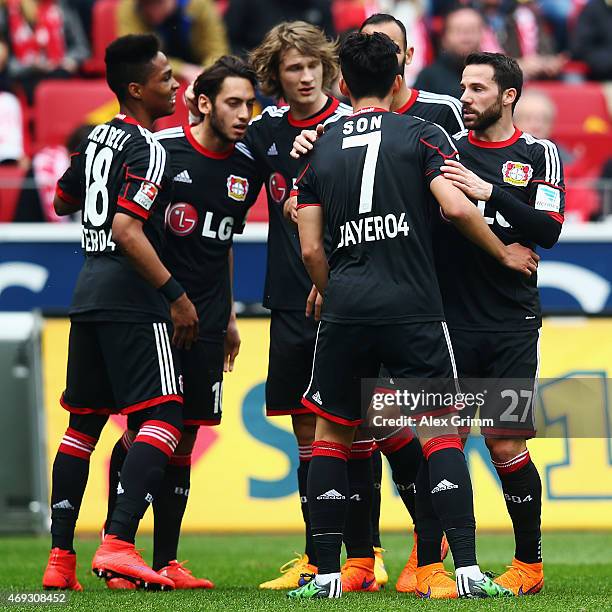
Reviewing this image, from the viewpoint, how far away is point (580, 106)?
12984 mm

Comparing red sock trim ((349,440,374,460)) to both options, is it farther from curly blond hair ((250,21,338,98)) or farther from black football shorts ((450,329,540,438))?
curly blond hair ((250,21,338,98))

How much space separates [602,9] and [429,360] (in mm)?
9955

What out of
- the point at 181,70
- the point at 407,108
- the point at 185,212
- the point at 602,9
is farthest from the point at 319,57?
the point at 602,9

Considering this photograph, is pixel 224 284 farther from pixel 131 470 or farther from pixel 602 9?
pixel 602 9

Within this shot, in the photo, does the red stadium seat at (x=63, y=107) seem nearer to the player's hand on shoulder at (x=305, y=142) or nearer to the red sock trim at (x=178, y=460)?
the red sock trim at (x=178, y=460)

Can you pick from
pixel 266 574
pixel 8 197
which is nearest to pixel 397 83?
pixel 266 574

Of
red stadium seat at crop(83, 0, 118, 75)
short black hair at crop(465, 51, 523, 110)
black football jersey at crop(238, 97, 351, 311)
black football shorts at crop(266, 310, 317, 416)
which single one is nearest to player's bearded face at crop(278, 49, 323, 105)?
black football jersey at crop(238, 97, 351, 311)

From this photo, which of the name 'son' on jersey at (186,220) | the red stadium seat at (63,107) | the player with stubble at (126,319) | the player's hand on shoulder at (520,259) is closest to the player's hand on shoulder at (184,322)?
the player with stubble at (126,319)

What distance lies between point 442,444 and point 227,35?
8772 mm

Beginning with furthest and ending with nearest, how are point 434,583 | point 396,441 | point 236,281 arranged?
point 236,281 < point 396,441 < point 434,583

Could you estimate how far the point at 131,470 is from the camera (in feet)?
18.8

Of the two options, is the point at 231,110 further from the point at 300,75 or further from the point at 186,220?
the point at 186,220

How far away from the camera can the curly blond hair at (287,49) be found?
6.25 meters

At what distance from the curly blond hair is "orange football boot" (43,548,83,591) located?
2.38m
